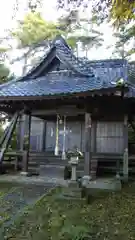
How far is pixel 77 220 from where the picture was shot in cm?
502

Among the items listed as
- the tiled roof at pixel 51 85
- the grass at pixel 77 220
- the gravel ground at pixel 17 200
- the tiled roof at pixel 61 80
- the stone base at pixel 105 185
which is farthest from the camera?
the tiled roof at pixel 61 80

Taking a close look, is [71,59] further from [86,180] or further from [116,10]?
[116,10]

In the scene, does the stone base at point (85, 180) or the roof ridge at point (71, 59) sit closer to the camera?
the stone base at point (85, 180)

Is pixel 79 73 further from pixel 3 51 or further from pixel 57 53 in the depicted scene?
pixel 3 51

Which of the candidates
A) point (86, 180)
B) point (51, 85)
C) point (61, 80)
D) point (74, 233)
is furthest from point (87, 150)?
point (74, 233)

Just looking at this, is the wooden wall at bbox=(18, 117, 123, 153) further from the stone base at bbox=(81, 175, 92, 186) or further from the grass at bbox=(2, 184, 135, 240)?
the grass at bbox=(2, 184, 135, 240)

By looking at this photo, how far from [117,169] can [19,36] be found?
1664cm

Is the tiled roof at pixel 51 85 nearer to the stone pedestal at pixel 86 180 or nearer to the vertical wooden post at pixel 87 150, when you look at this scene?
the vertical wooden post at pixel 87 150

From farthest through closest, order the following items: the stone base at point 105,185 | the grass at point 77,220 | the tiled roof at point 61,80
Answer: the tiled roof at point 61,80 → the stone base at point 105,185 → the grass at point 77,220

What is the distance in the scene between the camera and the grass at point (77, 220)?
426 centimetres

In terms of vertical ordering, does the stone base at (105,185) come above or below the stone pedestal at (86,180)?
below

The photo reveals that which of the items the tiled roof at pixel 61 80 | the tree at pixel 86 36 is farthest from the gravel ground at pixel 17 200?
the tree at pixel 86 36

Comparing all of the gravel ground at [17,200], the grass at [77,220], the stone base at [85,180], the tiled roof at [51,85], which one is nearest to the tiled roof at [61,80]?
the tiled roof at [51,85]

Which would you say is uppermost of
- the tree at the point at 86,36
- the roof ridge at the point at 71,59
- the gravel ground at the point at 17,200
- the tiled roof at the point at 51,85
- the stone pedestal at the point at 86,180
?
the tree at the point at 86,36
